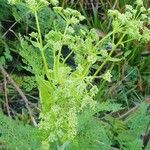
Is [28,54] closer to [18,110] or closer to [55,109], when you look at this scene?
[55,109]

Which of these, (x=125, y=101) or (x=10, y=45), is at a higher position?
(x=10, y=45)

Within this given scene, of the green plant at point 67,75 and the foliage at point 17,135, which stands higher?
the green plant at point 67,75

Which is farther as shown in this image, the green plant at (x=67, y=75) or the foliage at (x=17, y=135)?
the foliage at (x=17, y=135)

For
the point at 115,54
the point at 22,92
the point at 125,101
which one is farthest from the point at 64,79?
the point at 115,54

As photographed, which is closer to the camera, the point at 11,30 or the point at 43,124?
the point at 43,124

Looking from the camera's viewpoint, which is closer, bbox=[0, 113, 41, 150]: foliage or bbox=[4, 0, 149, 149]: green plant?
bbox=[4, 0, 149, 149]: green plant

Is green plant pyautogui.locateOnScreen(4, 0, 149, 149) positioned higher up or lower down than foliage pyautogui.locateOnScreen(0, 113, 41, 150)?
higher up

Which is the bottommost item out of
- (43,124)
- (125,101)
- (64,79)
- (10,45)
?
(125,101)

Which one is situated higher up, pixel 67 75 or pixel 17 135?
pixel 67 75

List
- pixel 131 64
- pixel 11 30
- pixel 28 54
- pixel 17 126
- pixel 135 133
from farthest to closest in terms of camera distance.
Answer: pixel 131 64 < pixel 11 30 < pixel 135 133 < pixel 17 126 < pixel 28 54

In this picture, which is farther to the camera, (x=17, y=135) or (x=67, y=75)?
(x=17, y=135)

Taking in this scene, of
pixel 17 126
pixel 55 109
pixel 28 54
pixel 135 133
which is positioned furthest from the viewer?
pixel 135 133
